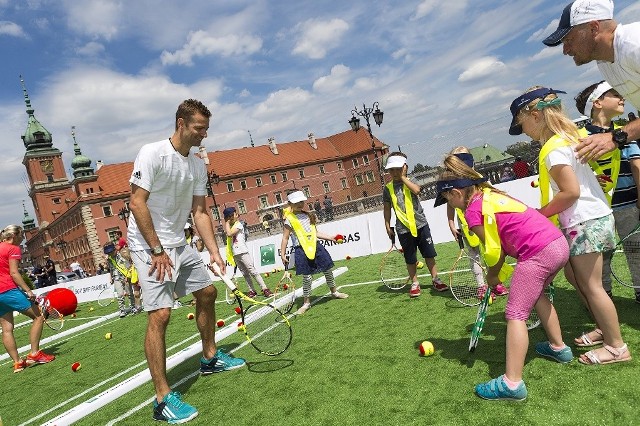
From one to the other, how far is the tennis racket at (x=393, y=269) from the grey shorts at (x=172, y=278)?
425 cm

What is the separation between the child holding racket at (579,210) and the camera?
3.10 meters

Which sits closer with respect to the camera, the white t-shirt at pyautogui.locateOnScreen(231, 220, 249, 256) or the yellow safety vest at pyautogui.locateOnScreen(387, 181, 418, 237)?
the yellow safety vest at pyautogui.locateOnScreen(387, 181, 418, 237)

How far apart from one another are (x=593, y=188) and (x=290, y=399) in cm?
313

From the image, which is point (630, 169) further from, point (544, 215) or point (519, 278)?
point (519, 278)

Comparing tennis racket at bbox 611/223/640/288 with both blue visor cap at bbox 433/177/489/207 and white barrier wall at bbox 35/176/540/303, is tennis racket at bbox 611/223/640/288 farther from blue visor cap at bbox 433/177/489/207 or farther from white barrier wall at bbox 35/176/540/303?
white barrier wall at bbox 35/176/540/303

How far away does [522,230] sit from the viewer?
3.06 meters

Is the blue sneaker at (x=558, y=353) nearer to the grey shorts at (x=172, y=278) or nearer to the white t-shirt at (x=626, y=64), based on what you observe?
the white t-shirt at (x=626, y=64)

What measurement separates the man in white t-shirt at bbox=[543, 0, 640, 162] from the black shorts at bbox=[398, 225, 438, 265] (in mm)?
3998

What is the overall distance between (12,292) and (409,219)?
22.8 ft

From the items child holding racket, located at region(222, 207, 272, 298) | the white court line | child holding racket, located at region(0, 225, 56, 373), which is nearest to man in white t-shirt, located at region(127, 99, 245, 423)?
the white court line

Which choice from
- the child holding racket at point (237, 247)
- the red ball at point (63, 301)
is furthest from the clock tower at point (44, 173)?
the child holding racket at point (237, 247)

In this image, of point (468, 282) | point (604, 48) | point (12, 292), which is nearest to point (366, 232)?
point (468, 282)

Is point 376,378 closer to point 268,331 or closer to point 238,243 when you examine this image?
point 268,331

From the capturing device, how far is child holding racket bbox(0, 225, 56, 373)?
7219 millimetres
